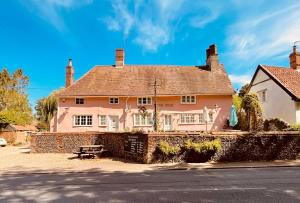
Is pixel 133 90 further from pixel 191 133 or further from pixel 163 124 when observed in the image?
pixel 191 133

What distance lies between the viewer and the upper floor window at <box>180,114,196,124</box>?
30.3 m

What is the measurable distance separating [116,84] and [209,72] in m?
11.7

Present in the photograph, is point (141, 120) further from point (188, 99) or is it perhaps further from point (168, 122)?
point (188, 99)

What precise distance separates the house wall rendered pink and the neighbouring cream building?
14.8 ft

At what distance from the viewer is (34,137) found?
23.8 m

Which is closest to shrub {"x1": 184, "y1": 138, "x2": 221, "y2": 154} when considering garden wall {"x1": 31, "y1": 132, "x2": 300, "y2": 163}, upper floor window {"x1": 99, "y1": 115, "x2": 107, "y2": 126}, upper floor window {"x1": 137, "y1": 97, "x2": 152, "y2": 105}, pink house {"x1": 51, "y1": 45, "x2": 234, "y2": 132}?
garden wall {"x1": 31, "y1": 132, "x2": 300, "y2": 163}

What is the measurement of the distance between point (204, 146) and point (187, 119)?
45.6ft

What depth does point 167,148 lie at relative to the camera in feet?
54.4

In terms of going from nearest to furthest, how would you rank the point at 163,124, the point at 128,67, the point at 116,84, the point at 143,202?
1. the point at 143,202
2. the point at 163,124
3. the point at 116,84
4. the point at 128,67

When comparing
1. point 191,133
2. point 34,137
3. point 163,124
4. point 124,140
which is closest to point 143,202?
point 191,133

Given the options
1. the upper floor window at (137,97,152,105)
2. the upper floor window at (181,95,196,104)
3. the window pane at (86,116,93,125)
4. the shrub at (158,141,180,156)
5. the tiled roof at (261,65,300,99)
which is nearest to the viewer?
the shrub at (158,141,180,156)

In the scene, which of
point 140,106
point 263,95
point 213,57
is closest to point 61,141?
point 140,106

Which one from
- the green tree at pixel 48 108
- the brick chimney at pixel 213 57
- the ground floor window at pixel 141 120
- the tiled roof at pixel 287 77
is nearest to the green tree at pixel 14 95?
the green tree at pixel 48 108

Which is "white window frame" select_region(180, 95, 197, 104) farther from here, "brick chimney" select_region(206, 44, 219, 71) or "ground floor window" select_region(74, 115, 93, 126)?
"ground floor window" select_region(74, 115, 93, 126)
